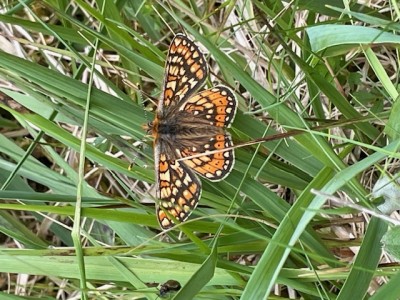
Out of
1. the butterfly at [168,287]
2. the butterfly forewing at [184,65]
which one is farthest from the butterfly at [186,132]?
the butterfly at [168,287]

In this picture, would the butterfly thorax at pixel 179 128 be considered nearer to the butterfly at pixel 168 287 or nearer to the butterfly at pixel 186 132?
the butterfly at pixel 186 132

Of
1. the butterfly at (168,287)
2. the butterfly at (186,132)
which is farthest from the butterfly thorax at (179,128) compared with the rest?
the butterfly at (168,287)

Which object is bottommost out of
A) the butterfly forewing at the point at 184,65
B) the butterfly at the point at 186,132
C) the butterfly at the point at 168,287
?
the butterfly at the point at 168,287

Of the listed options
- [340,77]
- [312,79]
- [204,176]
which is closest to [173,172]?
[204,176]

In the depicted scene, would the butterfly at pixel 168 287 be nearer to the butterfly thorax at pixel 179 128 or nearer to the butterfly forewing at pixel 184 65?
the butterfly thorax at pixel 179 128

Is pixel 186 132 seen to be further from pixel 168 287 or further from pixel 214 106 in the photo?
pixel 168 287

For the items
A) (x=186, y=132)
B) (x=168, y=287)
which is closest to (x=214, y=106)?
(x=186, y=132)

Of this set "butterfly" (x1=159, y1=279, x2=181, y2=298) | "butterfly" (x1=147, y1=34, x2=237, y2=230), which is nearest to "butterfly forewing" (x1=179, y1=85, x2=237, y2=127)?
"butterfly" (x1=147, y1=34, x2=237, y2=230)

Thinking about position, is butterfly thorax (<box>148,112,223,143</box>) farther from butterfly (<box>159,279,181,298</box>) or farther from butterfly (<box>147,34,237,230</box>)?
butterfly (<box>159,279,181,298</box>)

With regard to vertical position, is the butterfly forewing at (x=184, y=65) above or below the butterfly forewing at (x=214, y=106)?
above

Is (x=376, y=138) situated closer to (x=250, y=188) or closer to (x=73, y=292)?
(x=250, y=188)
